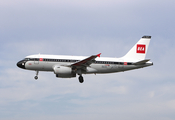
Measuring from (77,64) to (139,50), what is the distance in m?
13.8

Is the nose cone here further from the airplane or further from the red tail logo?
the red tail logo

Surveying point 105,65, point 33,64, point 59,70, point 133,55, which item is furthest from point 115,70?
point 33,64

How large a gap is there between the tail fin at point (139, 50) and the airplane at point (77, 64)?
558mm

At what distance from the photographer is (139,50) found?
1988 inches

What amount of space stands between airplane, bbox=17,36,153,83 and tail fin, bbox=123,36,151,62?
0.56 m

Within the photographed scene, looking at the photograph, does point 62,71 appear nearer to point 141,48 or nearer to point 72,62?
point 72,62

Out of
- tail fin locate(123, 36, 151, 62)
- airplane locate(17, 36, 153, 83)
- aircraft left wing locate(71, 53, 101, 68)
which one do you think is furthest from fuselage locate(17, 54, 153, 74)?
tail fin locate(123, 36, 151, 62)

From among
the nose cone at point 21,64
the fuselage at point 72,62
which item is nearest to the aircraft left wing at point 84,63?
the fuselage at point 72,62

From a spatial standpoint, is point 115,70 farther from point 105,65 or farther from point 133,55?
point 133,55

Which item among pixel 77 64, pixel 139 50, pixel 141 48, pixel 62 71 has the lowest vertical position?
pixel 62 71

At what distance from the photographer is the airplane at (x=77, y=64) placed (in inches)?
1713

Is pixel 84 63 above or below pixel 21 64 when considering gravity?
above

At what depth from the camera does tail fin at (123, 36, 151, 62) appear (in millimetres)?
48938

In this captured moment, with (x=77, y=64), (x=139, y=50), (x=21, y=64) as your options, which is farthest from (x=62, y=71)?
(x=139, y=50)
